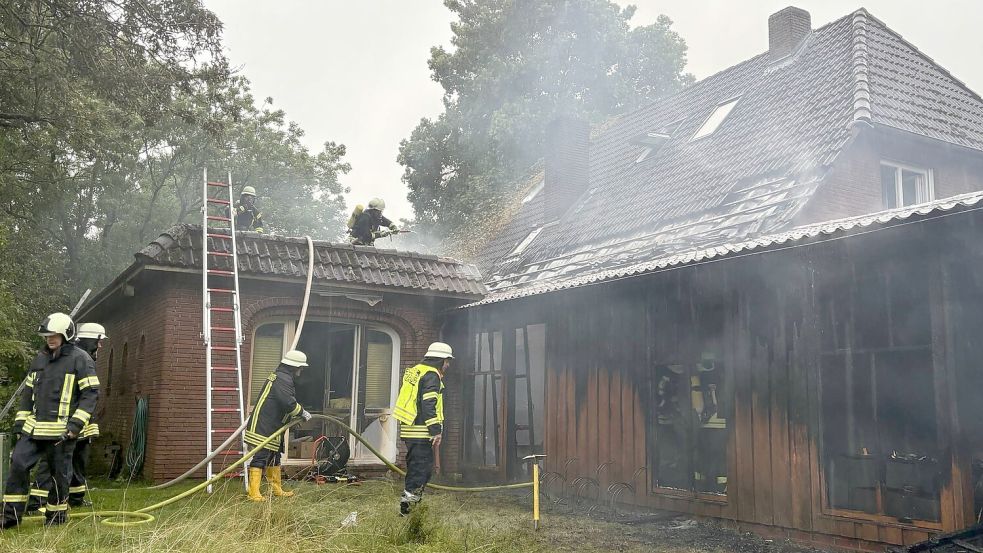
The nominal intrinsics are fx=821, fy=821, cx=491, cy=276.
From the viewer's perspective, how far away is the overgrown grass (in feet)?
19.7

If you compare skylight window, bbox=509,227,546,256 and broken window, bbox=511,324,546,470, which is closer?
broken window, bbox=511,324,546,470

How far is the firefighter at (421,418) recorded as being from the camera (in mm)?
8781

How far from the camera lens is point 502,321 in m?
13.0

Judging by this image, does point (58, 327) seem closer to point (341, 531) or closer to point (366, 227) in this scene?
point (341, 531)

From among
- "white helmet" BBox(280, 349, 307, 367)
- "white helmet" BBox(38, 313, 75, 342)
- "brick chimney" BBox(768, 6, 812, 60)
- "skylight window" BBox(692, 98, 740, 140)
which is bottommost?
"white helmet" BBox(280, 349, 307, 367)

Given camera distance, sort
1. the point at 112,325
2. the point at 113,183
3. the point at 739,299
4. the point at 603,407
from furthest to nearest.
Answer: the point at 113,183
the point at 112,325
the point at 603,407
the point at 739,299

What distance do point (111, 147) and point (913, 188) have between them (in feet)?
65.6

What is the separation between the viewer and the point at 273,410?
9.42 m

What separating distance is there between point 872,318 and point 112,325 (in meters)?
13.6

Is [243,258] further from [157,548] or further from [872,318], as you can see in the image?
[872,318]

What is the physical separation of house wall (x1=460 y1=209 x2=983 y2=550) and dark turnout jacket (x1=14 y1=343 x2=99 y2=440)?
19.0 ft

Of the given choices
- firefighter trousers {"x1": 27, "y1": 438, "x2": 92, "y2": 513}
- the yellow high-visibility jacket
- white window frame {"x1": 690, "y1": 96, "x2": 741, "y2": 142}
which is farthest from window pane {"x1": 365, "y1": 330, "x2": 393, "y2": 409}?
white window frame {"x1": 690, "y1": 96, "x2": 741, "y2": 142}

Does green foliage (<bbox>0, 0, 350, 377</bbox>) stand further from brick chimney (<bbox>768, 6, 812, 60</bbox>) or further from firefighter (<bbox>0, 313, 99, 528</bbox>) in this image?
brick chimney (<bbox>768, 6, 812, 60</bbox>)

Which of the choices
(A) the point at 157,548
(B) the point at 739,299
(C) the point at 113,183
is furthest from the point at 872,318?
(C) the point at 113,183
